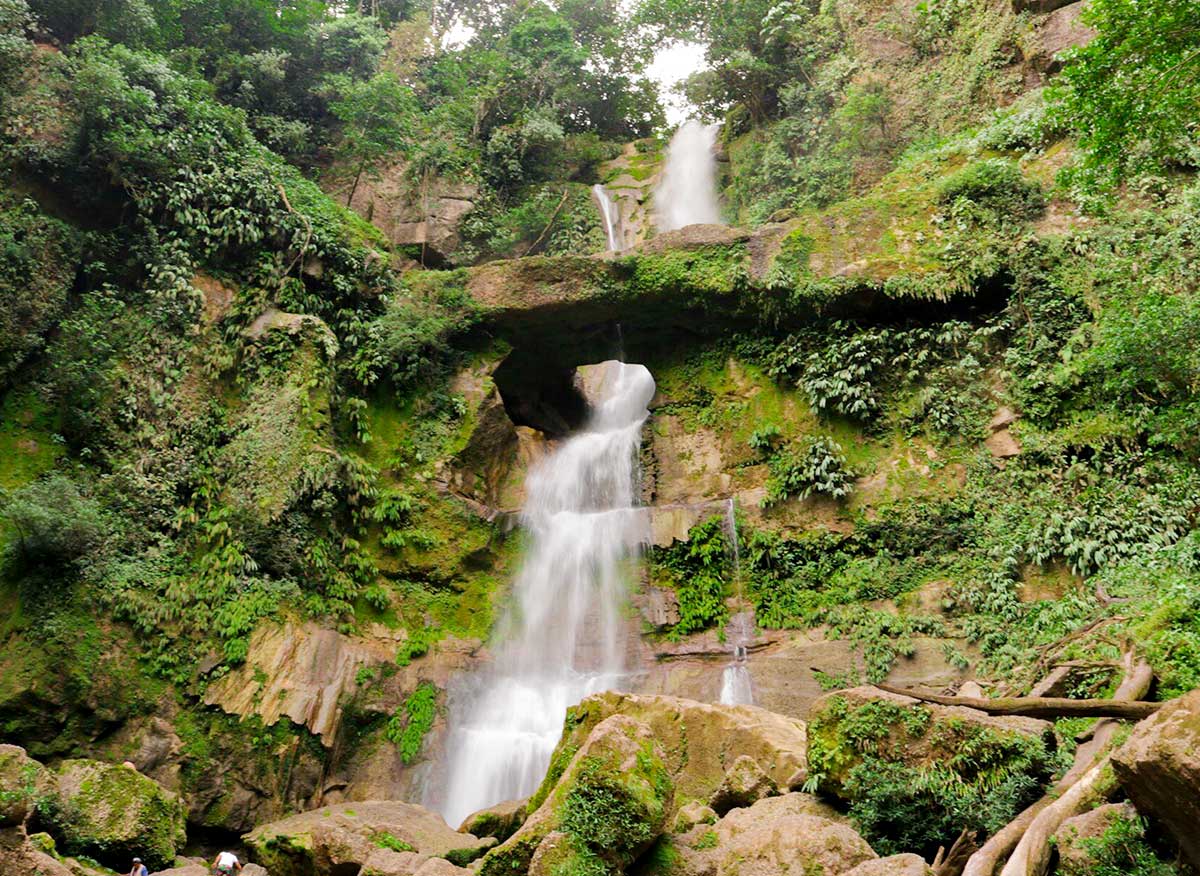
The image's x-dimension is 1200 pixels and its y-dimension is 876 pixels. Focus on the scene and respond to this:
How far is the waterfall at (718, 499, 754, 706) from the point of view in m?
12.3

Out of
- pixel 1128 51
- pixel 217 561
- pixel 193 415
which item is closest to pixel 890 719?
pixel 1128 51

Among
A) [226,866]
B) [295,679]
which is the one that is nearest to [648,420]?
[295,679]

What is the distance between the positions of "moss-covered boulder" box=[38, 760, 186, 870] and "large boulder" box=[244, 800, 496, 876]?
41.1 inches

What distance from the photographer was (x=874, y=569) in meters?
13.0

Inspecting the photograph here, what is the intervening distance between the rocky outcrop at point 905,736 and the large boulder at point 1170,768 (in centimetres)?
188

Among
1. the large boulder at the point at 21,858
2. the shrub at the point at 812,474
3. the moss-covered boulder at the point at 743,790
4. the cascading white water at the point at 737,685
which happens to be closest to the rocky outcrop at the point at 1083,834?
the moss-covered boulder at the point at 743,790

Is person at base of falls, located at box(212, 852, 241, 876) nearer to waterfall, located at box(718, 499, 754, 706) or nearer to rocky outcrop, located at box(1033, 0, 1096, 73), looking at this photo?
waterfall, located at box(718, 499, 754, 706)

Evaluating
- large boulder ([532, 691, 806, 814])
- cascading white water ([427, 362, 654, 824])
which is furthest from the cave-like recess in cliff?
large boulder ([532, 691, 806, 814])

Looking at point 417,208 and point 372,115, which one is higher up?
point 372,115

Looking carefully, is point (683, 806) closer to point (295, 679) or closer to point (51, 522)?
point (295, 679)

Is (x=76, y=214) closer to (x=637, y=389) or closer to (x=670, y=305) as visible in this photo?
(x=670, y=305)

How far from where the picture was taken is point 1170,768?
3.69 meters

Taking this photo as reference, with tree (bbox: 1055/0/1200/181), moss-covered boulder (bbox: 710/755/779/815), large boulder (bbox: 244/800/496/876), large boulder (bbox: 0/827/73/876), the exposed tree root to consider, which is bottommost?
large boulder (bbox: 244/800/496/876)

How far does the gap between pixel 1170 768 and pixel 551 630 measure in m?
11.6
